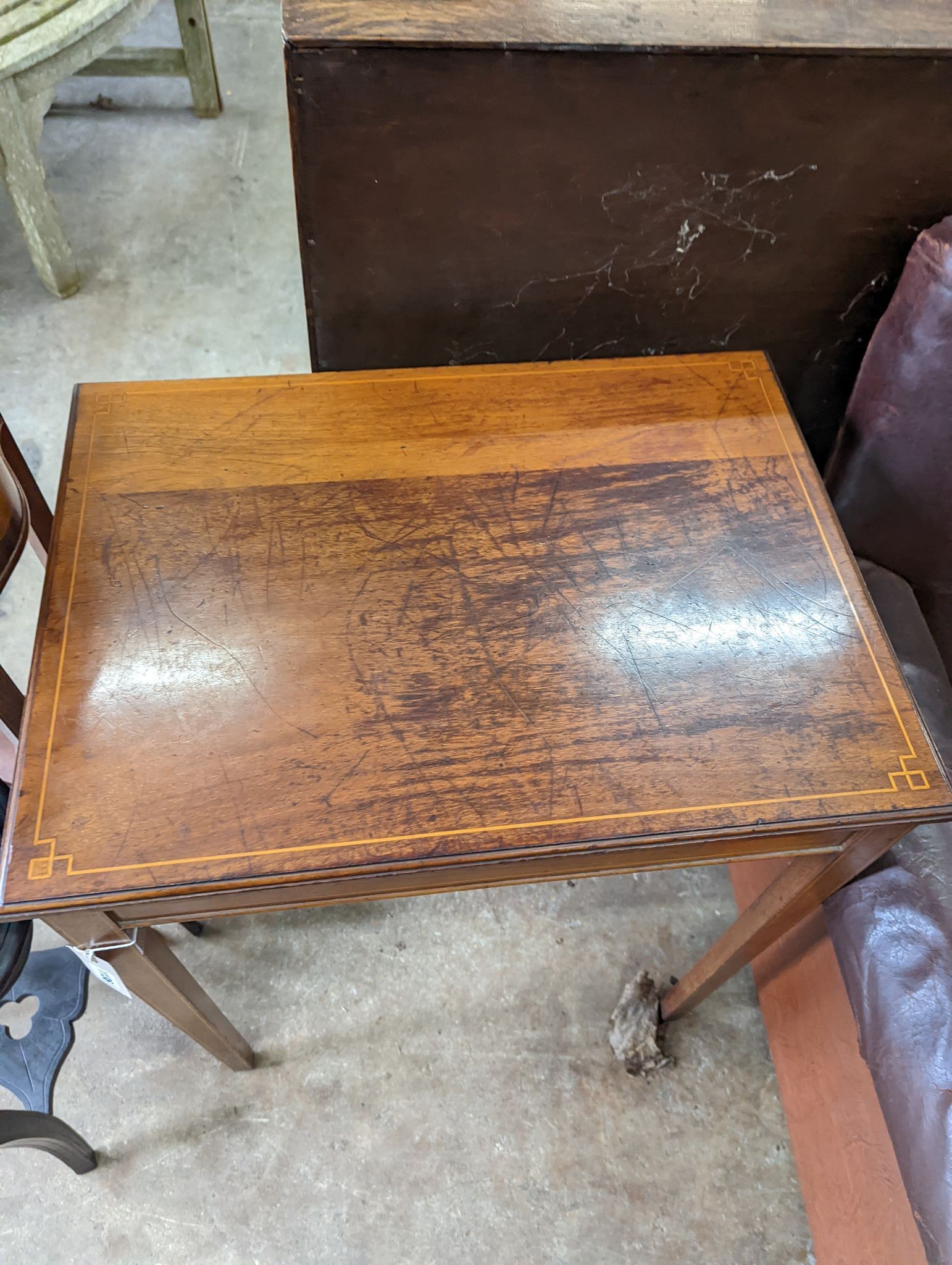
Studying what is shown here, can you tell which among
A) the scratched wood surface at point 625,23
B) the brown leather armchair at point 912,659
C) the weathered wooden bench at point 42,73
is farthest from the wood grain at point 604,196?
the weathered wooden bench at point 42,73

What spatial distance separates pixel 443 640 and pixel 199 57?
8.35 ft

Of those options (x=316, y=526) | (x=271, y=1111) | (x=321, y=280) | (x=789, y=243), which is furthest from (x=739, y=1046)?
(x=321, y=280)

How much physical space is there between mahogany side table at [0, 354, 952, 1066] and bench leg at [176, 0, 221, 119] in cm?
200

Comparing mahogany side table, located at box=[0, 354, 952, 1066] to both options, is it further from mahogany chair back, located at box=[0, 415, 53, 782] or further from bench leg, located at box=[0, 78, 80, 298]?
bench leg, located at box=[0, 78, 80, 298]

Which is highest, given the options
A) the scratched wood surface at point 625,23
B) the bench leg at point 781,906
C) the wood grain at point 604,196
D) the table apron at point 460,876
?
the scratched wood surface at point 625,23

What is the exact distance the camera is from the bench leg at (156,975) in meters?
0.91

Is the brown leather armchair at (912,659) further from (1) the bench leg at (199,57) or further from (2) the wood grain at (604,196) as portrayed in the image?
(1) the bench leg at (199,57)

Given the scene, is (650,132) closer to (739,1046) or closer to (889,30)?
(889,30)

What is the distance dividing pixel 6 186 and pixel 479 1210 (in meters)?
2.44

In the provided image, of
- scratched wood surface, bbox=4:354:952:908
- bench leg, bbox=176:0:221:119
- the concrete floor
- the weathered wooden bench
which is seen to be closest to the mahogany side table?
scratched wood surface, bbox=4:354:952:908

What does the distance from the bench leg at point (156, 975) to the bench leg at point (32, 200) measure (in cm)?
194

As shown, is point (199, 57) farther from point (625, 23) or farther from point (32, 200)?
point (625, 23)

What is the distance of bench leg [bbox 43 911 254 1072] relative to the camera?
2.99 ft

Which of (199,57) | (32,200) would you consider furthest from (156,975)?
(199,57)
